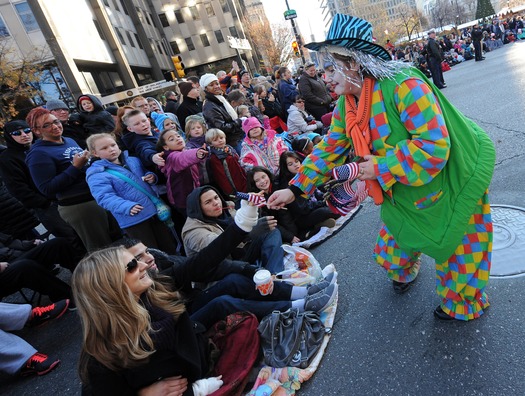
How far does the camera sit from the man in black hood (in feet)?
13.0

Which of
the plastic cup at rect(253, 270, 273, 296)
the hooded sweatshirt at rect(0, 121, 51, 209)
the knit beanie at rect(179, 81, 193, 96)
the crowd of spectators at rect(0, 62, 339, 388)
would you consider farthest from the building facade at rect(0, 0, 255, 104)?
the plastic cup at rect(253, 270, 273, 296)

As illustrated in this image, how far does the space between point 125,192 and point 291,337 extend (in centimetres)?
239

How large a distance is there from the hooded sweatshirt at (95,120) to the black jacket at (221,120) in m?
1.44

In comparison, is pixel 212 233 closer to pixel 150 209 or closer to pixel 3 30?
pixel 150 209

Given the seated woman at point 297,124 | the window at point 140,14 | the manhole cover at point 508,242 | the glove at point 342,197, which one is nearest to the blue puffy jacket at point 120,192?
the glove at point 342,197

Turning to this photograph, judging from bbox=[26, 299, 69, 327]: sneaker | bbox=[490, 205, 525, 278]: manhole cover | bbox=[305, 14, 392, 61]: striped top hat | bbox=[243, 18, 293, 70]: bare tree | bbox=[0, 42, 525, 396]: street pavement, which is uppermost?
bbox=[243, 18, 293, 70]: bare tree

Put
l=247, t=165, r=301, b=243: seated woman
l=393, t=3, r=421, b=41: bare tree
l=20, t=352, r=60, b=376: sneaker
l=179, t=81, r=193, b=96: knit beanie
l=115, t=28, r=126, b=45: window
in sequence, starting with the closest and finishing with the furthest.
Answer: l=20, t=352, r=60, b=376: sneaker
l=247, t=165, r=301, b=243: seated woman
l=179, t=81, r=193, b=96: knit beanie
l=115, t=28, r=126, b=45: window
l=393, t=3, r=421, b=41: bare tree

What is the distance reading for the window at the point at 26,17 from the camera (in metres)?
18.2

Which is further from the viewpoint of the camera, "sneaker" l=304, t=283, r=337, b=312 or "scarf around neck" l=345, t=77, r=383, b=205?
"sneaker" l=304, t=283, r=337, b=312

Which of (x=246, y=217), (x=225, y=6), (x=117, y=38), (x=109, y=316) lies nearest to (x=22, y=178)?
(x=109, y=316)

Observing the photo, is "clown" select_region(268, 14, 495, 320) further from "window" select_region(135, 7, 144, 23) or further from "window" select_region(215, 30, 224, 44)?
"window" select_region(215, 30, 224, 44)

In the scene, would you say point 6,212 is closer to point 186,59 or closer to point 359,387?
point 359,387

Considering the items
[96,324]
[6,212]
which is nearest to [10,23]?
[6,212]

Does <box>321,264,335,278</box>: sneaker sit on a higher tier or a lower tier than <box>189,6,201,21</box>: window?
lower
